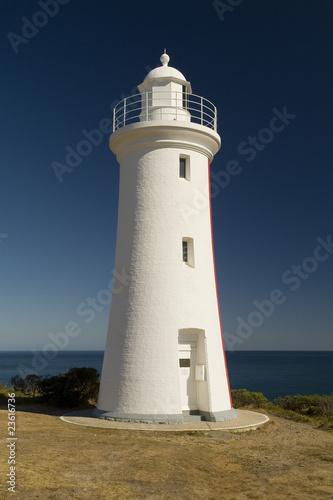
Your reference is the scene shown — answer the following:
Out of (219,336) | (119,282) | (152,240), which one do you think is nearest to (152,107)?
(152,240)

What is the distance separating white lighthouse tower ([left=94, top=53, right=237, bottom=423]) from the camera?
14172 millimetres

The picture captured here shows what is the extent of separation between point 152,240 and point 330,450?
7.57m

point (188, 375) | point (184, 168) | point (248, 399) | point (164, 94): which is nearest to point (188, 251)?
point (184, 168)

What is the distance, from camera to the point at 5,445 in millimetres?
10117

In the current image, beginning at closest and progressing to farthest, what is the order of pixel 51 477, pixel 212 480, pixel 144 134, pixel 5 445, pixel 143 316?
1. pixel 51 477
2. pixel 212 480
3. pixel 5 445
4. pixel 143 316
5. pixel 144 134

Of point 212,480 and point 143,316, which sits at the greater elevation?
point 143,316

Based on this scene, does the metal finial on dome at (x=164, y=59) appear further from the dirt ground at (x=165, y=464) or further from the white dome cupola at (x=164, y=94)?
the dirt ground at (x=165, y=464)

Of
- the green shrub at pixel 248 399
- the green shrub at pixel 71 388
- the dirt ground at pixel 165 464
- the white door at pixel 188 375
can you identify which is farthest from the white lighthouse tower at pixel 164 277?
the green shrub at pixel 248 399

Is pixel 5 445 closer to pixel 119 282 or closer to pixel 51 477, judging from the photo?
pixel 51 477

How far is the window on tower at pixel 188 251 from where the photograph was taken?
15.3 metres

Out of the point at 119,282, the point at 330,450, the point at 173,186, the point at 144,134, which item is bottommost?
the point at 330,450

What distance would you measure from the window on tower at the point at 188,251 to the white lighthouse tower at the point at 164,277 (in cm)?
3

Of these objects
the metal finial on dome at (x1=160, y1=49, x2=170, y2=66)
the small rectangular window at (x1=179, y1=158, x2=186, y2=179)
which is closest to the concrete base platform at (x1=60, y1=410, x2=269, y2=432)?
the small rectangular window at (x1=179, y1=158, x2=186, y2=179)

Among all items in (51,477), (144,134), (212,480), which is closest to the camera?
(51,477)
